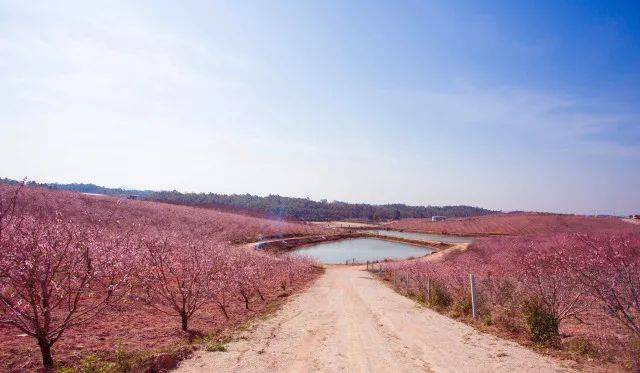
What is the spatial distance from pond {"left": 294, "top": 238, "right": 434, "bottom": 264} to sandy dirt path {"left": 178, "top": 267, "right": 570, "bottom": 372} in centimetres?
5383

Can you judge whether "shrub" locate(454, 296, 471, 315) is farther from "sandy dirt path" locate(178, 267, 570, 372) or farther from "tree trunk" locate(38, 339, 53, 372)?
"tree trunk" locate(38, 339, 53, 372)

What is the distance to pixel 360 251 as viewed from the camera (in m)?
87.3

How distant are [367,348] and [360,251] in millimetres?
77142

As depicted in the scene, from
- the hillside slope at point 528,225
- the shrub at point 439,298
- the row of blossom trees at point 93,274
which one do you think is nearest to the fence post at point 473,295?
the shrub at point 439,298

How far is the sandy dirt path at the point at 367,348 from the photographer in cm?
938

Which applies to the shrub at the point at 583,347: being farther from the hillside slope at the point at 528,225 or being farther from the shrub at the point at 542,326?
the hillside slope at the point at 528,225

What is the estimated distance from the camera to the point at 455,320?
15.4 m

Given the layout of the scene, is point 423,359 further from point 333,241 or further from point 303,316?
point 333,241

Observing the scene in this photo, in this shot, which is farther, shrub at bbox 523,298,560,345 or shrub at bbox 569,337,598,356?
shrub at bbox 523,298,560,345

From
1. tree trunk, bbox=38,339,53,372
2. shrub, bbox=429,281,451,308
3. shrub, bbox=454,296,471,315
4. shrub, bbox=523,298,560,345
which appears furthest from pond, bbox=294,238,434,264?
tree trunk, bbox=38,339,53,372

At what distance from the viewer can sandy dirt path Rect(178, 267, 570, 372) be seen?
9375mm

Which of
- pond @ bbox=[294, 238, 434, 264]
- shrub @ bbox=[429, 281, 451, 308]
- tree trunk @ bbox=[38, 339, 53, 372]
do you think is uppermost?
tree trunk @ bbox=[38, 339, 53, 372]

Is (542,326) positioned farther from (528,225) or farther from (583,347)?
(528,225)

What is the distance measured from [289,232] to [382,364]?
3622 inches
